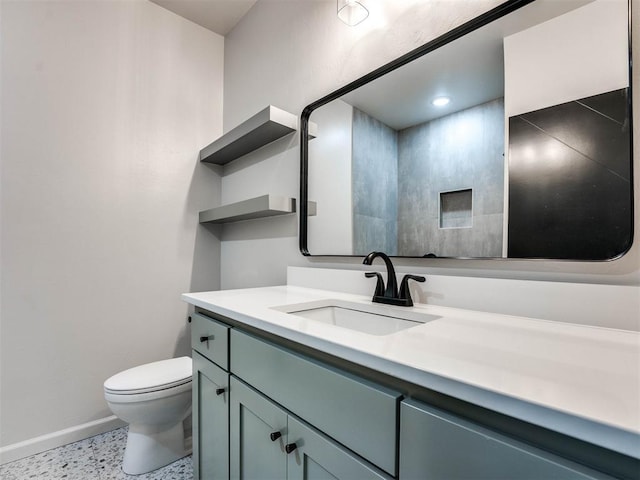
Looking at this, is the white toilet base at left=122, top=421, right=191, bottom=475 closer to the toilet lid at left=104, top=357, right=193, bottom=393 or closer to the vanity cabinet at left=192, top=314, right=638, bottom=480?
the toilet lid at left=104, top=357, right=193, bottom=393

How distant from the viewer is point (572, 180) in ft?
2.85

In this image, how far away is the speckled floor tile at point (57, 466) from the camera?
1546 mm

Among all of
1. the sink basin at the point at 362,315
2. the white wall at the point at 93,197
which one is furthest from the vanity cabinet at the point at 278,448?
the white wall at the point at 93,197

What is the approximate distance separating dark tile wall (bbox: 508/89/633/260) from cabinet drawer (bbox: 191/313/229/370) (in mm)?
1000

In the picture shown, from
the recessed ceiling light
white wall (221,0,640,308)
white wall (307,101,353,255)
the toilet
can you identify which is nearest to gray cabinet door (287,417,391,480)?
white wall (221,0,640,308)

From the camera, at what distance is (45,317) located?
1.79 metres

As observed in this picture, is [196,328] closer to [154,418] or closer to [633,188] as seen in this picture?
[154,418]

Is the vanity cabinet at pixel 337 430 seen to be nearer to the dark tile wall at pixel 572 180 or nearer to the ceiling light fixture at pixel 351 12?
the dark tile wall at pixel 572 180

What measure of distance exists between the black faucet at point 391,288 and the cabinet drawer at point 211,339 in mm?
564

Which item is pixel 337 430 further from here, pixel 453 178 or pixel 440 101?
pixel 440 101

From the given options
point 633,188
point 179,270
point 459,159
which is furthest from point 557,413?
point 179,270

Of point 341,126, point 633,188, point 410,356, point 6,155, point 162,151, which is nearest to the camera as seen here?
point 410,356

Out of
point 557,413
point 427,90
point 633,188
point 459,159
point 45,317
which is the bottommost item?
point 45,317

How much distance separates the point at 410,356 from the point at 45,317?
2129 mm
